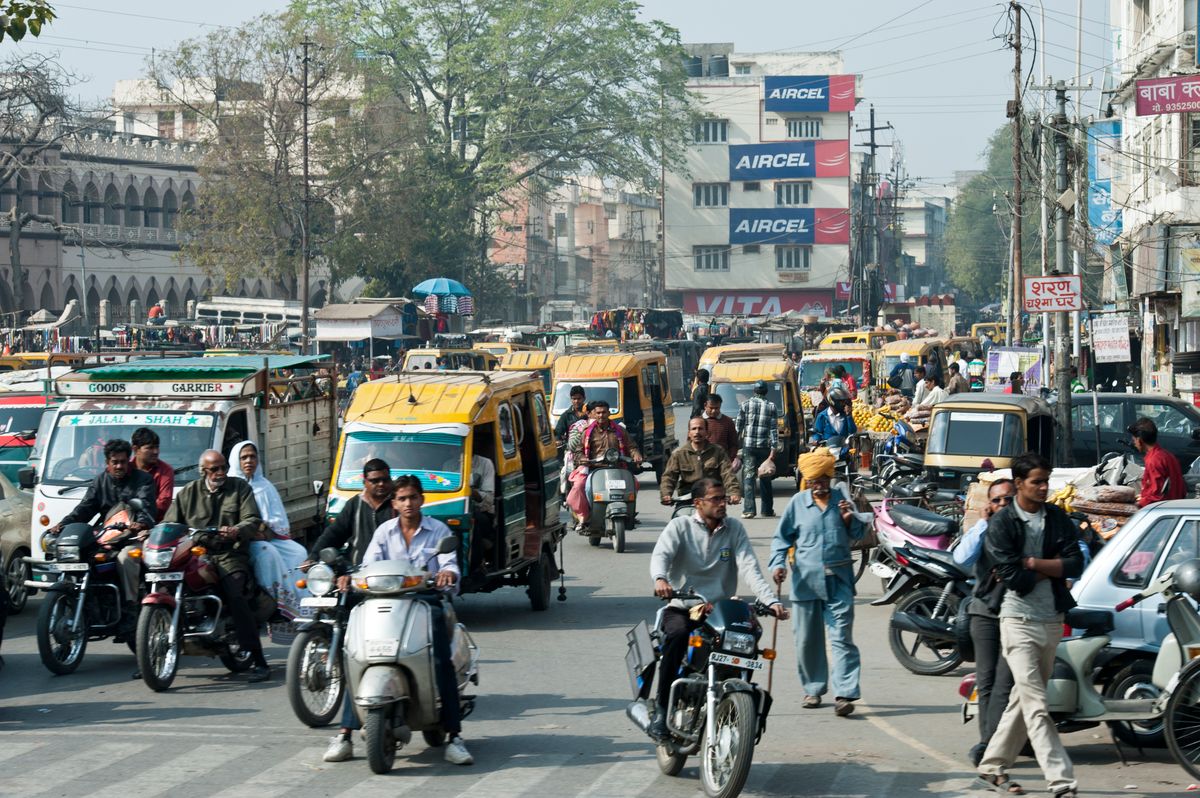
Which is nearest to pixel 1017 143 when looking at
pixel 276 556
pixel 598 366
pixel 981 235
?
pixel 598 366

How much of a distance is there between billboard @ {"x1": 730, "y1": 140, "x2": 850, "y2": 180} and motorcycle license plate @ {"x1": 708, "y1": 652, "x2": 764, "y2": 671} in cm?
9077

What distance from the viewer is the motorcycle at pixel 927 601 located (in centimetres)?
1080

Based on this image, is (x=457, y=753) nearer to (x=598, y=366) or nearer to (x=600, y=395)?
(x=600, y=395)

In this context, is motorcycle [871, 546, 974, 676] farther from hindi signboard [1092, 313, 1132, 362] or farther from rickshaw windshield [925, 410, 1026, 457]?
hindi signboard [1092, 313, 1132, 362]

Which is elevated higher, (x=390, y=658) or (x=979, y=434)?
(x=979, y=434)

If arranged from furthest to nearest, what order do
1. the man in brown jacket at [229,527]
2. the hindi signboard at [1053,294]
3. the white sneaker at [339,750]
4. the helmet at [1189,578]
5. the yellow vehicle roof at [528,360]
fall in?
the yellow vehicle roof at [528,360]
the hindi signboard at [1053,294]
the man in brown jacket at [229,527]
the white sneaker at [339,750]
the helmet at [1189,578]

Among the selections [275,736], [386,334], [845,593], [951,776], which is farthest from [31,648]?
[386,334]

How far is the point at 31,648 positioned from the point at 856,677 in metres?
6.40

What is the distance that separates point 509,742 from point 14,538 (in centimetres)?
697

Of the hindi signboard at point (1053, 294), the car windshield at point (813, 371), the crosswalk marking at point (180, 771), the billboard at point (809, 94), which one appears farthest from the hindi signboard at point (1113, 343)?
the billboard at point (809, 94)

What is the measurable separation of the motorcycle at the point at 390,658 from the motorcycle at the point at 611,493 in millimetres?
9394

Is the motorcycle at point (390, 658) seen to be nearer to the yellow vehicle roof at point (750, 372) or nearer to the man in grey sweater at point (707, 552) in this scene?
the man in grey sweater at point (707, 552)

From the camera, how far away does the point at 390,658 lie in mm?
7871

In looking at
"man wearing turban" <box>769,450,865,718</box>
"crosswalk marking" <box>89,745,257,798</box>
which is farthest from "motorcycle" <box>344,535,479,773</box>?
"man wearing turban" <box>769,450,865,718</box>
